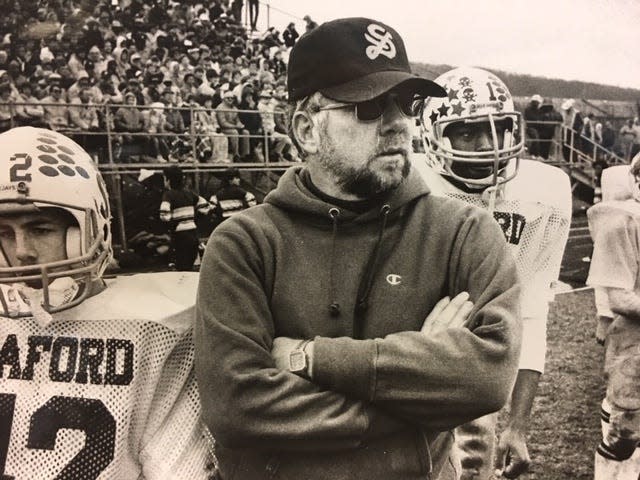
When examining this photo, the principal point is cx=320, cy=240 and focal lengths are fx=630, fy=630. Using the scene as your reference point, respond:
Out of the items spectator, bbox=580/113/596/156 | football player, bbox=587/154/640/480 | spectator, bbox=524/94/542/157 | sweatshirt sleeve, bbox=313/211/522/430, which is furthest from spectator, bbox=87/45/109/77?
spectator, bbox=580/113/596/156

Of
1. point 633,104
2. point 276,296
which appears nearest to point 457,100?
point 633,104

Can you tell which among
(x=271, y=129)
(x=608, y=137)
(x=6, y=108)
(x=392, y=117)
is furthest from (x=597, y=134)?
(x=6, y=108)

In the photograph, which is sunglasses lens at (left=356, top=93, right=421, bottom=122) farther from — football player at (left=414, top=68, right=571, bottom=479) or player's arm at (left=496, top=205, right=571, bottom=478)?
player's arm at (left=496, top=205, right=571, bottom=478)

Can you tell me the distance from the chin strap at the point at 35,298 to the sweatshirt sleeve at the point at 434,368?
1.63 feet

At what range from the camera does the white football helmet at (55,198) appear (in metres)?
1.09

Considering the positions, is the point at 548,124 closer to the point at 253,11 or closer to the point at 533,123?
the point at 533,123

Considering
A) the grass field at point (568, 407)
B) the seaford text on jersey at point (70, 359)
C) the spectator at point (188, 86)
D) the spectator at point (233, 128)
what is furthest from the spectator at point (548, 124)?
the seaford text on jersey at point (70, 359)

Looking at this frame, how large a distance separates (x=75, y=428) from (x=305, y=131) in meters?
0.65

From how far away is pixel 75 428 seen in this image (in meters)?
1.09

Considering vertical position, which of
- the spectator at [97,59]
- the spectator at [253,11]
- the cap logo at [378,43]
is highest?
the spectator at [253,11]

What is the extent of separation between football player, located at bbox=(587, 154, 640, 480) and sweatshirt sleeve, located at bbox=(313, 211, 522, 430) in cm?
108

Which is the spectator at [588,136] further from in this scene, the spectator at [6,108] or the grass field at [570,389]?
the spectator at [6,108]

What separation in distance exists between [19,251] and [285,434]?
22.8 inches

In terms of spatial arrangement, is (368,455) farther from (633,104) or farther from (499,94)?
(633,104)
